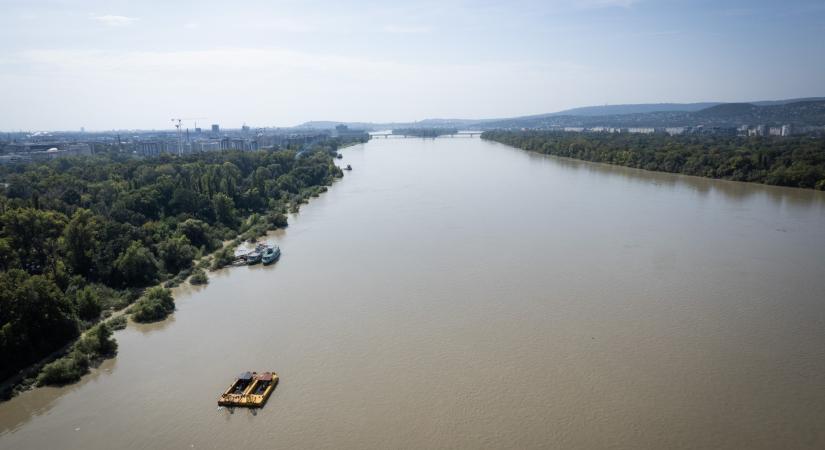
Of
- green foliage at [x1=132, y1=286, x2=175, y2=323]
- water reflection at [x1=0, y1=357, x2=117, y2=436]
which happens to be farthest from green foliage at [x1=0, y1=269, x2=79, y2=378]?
green foliage at [x1=132, y1=286, x2=175, y2=323]

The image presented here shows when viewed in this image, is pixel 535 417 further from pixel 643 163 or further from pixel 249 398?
pixel 643 163

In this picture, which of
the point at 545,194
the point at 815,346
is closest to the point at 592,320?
the point at 815,346

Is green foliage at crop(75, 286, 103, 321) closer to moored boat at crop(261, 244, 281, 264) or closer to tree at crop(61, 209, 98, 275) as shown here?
tree at crop(61, 209, 98, 275)

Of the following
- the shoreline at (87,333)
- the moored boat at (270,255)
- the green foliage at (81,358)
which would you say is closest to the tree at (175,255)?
the shoreline at (87,333)

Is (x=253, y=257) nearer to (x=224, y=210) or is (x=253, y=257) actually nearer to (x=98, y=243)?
(x=98, y=243)

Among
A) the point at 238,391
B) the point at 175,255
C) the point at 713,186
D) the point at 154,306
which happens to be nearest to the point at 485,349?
the point at 238,391

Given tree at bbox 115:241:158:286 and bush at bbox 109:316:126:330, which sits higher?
tree at bbox 115:241:158:286

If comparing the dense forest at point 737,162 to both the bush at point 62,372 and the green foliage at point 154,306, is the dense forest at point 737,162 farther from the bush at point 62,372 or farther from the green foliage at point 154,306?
the bush at point 62,372
